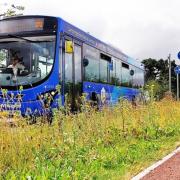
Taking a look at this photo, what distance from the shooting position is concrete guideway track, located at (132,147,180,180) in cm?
890

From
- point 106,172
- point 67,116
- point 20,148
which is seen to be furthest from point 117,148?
point 20,148

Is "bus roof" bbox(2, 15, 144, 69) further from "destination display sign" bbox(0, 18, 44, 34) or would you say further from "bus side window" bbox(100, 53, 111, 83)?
"bus side window" bbox(100, 53, 111, 83)

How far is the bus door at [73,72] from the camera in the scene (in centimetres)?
1839

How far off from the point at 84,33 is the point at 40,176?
13.3 metres

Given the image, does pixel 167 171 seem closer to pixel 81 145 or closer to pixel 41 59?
pixel 81 145

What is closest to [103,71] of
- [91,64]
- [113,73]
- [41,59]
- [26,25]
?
[113,73]

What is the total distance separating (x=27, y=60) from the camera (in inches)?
704

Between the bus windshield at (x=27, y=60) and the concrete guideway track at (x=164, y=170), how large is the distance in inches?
300

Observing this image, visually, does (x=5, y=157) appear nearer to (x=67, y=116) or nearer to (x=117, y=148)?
(x=67, y=116)

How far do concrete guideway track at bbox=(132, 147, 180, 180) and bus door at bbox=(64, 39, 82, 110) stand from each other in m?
7.60

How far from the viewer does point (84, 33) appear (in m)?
21.0

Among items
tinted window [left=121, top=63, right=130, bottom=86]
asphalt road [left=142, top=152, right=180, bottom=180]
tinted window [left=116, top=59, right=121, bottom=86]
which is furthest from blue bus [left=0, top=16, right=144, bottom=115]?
tinted window [left=121, top=63, right=130, bottom=86]

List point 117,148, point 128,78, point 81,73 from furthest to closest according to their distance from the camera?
point 128,78, point 81,73, point 117,148

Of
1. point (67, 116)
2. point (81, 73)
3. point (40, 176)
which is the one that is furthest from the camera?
point (81, 73)
